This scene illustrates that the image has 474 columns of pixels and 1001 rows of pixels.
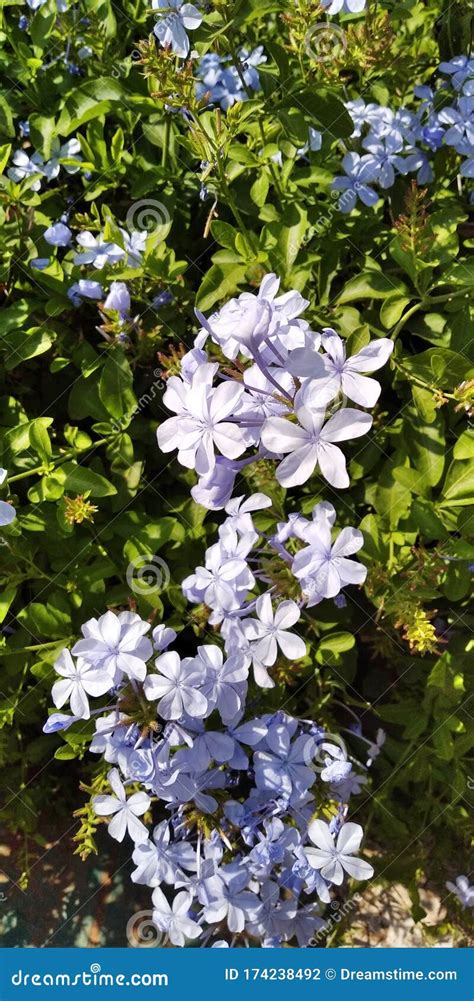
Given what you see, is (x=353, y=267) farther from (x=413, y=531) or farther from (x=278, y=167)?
(x=413, y=531)

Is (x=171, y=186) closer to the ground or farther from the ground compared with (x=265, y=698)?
farther from the ground

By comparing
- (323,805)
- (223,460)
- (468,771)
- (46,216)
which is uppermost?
(46,216)

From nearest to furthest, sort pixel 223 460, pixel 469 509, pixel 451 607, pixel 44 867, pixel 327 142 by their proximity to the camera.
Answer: pixel 223 460 → pixel 469 509 → pixel 327 142 → pixel 451 607 → pixel 44 867

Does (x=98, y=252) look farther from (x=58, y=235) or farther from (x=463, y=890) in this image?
(x=463, y=890)

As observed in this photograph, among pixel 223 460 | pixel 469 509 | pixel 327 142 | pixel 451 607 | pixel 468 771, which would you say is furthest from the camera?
pixel 451 607

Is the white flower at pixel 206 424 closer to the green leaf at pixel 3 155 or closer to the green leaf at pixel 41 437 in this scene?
the green leaf at pixel 41 437

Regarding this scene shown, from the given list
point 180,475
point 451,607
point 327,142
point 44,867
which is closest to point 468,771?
point 451,607

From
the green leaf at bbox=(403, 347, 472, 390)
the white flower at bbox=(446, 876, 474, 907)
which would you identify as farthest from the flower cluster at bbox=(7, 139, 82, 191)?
the white flower at bbox=(446, 876, 474, 907)

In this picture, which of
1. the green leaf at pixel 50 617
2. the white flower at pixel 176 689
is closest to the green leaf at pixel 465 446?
the white flower at pixel 176 689
